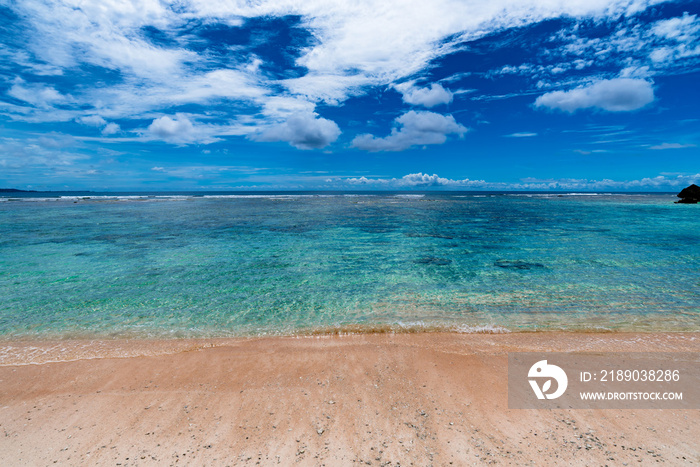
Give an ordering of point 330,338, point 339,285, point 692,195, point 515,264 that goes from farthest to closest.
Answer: point 692,195
point 515,264
point 339,285
point 330,338

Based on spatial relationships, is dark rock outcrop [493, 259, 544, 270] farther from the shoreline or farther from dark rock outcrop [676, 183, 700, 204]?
dark rock outcrop [676, 183, 700, 204]

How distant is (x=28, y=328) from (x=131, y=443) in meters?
6.78

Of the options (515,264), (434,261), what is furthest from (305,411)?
(515,264)

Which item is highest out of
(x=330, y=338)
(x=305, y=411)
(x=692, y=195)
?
(x=692, y=195)

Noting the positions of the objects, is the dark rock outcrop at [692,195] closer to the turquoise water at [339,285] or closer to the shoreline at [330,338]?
the turquoise water at [339,285]

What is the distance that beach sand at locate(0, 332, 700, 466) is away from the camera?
14.0 ft

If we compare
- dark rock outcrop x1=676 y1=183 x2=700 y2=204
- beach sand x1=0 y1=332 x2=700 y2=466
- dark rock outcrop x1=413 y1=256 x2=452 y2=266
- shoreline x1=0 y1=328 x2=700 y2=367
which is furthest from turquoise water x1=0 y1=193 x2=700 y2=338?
dark rock outcrop x1=676 y1=183 x2=700 y2=204

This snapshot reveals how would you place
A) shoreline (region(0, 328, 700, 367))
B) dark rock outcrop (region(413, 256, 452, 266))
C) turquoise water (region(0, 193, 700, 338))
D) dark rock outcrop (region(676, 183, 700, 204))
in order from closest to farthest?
shoreline (region(0, 328, 700, 367)) → turquoise water (region(0, 193, 700, 338)) → dark rock outcrop (region(413, 256, 452, 266)) → dark rock outcrop (region(676, 183, 700, 204))

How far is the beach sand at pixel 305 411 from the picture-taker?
4.28 meters

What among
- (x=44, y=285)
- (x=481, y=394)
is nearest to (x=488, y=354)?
(x=481, y=394)

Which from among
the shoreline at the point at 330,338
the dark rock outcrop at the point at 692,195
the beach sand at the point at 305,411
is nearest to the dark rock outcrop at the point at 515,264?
the shoreline at the point at 330,338

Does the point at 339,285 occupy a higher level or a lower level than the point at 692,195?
lower

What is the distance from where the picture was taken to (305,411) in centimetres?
514

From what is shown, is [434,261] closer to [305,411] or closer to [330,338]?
[330,338]
